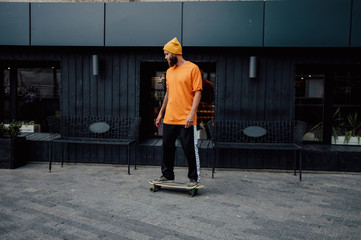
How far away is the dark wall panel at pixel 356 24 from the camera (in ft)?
19.8

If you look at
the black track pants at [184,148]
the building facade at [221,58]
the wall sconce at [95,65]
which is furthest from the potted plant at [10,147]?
the black track pants at [184,148]

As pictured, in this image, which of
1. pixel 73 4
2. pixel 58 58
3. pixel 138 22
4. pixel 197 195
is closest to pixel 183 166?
pixel 197 195

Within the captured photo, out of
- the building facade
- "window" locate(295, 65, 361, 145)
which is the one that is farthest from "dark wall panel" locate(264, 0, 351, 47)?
"window" locate(295, 65, 361, 145)

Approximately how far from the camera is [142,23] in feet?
21.2

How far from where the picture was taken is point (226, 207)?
430 centimetres

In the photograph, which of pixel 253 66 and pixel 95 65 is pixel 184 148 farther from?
pixel 95 65

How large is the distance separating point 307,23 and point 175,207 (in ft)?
14.1

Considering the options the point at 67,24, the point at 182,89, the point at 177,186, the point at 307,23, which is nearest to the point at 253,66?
the point at 307,23

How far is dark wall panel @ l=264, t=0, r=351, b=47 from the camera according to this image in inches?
239

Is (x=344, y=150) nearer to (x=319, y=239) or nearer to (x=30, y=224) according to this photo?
(x=319, y=239)

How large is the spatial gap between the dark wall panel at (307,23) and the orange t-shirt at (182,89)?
2.28m

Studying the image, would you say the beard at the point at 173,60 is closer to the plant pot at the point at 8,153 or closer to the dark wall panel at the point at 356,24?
the dark wall panel at the point at 356,24

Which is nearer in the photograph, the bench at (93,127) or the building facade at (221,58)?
the building facade at (221,58)

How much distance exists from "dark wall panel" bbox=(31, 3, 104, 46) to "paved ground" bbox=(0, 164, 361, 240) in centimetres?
265
